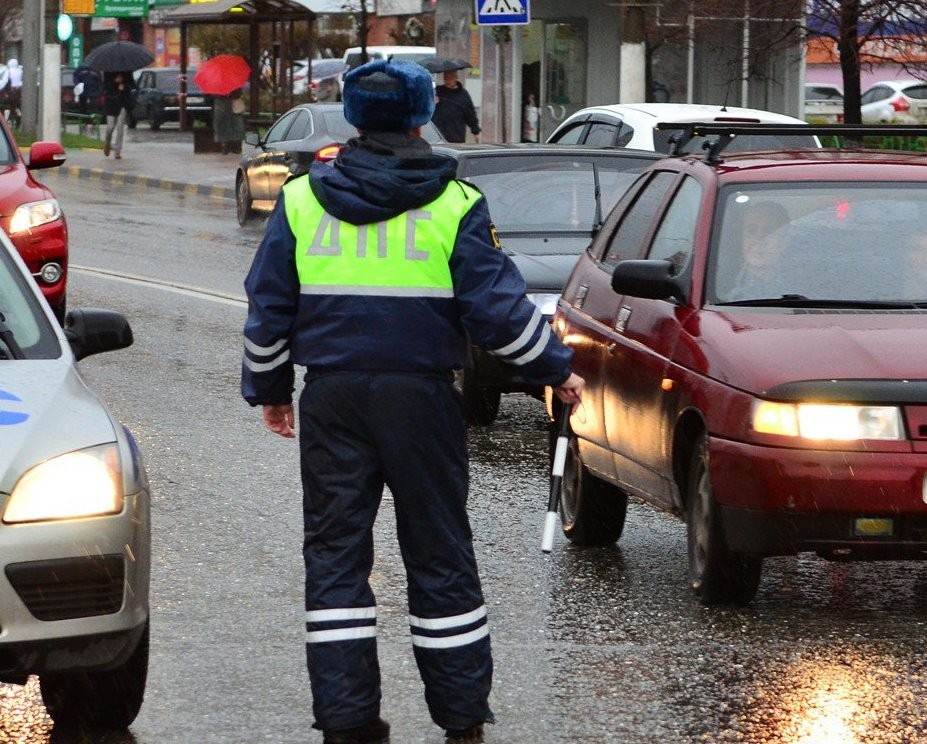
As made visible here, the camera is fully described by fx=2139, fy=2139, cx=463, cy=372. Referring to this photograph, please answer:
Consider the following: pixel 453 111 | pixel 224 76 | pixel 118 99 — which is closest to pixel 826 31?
pixel 453 111

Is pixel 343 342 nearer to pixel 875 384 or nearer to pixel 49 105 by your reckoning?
pixel 875 384

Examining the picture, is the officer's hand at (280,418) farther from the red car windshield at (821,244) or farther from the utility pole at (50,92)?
the utility pole at (50,92)

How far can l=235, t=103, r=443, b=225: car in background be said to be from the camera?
22.7 metres

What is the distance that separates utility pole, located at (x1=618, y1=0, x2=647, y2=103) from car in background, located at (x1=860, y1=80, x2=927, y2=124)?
55.0 feet

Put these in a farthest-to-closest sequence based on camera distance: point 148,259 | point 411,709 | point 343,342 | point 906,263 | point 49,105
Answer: point 49,105
point 148,259
point 906,263
point 411,709
point 343,342

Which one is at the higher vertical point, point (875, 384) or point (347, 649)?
point (875, 384)

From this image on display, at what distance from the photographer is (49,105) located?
3725cm

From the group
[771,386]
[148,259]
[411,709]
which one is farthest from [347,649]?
[148,259]

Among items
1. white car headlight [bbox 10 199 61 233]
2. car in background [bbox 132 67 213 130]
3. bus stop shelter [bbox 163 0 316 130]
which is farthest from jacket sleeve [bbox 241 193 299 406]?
car in background [bbox 132 67 213 130]

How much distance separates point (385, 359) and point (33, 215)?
853cm

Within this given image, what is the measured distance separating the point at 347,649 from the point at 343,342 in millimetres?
732

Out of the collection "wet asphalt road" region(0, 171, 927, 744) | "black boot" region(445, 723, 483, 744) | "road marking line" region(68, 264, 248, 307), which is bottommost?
"road marking line" region(68, 264, 248, 307)

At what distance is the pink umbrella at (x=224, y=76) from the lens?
125 ft

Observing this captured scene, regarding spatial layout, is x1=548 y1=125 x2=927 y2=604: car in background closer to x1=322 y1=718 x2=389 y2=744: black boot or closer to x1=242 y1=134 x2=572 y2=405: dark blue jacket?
x1=242 y1=134 x2=572 y2=405: dark blue jacket
